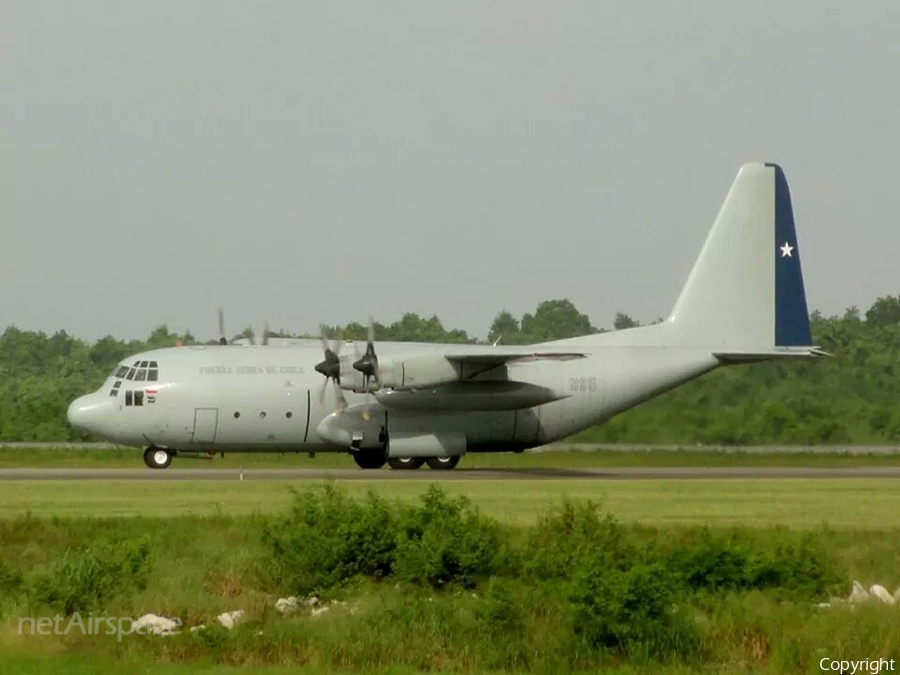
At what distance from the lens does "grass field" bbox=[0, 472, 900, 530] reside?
85.5 feet

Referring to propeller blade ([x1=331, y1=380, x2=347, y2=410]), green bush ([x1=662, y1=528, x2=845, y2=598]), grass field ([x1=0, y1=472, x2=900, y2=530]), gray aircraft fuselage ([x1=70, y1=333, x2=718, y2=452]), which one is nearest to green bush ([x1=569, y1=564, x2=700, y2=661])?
green bush ([x1=662, y1=528, x2=845, y2=598])

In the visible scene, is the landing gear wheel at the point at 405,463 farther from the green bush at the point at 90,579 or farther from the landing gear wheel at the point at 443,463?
the green bush at the point at 90,579

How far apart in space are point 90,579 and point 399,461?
2138cm

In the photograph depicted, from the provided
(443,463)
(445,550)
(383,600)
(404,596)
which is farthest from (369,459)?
(383,600)

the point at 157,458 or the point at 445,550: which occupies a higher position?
the point at 157,458

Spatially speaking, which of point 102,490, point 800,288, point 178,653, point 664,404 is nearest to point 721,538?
point 178,653

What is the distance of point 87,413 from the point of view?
39656 millimetres

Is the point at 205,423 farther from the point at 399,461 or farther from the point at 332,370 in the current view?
the point at 399,461

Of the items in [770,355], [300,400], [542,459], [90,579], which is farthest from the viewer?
[542,459]

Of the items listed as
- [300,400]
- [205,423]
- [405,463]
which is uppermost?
[300,400]

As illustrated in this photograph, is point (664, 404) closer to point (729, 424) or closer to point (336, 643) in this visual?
point (729, 424)

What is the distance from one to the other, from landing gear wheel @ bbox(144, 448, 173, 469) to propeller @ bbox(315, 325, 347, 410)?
4.45m

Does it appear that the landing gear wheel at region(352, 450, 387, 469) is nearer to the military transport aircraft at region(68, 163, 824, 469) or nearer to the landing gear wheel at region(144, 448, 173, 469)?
the military transport aircraft at region(68, 163, 824, 469)

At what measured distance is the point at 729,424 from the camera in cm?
4928
